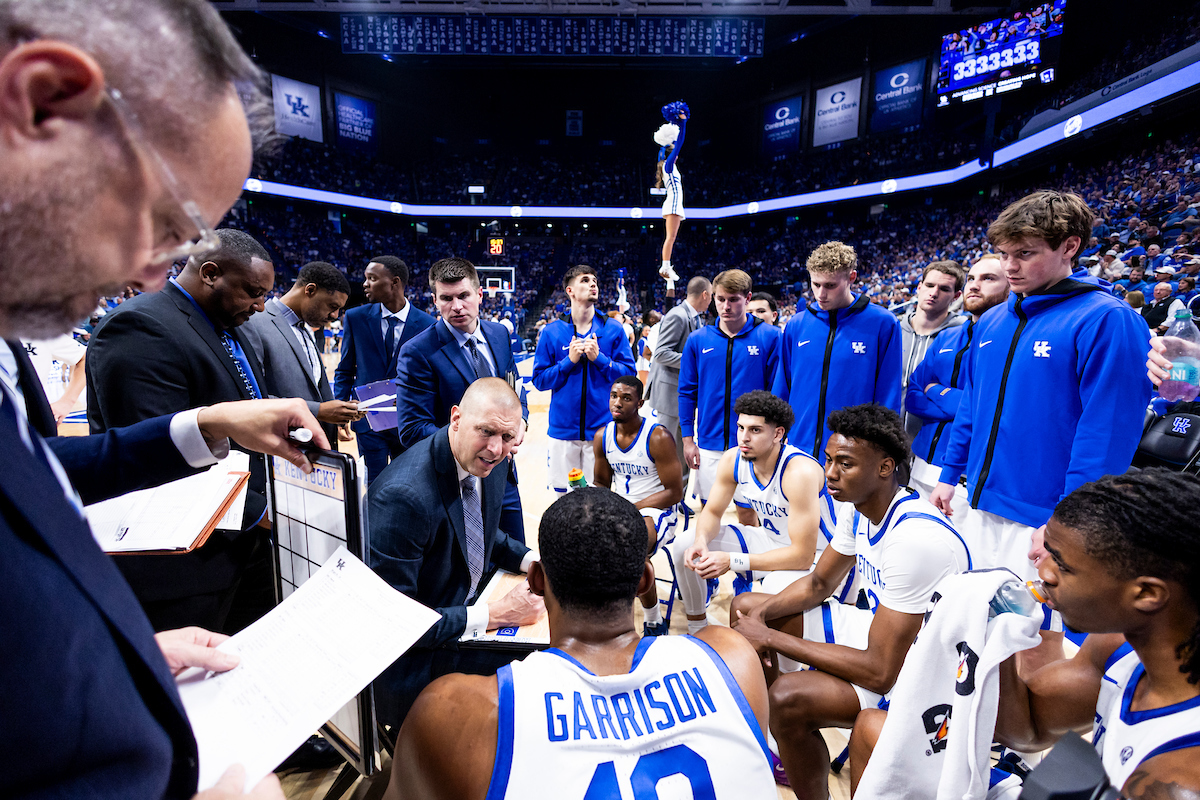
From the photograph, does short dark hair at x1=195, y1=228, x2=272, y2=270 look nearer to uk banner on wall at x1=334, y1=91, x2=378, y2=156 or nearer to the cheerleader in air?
the cheerleader in air

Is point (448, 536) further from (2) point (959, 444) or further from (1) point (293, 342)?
(2) point (959, 444)

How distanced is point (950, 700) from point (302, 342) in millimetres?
3450

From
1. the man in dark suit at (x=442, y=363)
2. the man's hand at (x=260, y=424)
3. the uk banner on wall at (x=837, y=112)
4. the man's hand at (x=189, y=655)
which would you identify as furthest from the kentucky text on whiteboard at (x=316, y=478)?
the uk banner on wall at (x=837, y=112)

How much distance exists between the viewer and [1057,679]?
4.46 feet

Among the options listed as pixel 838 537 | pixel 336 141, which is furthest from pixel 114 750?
pixel 336 141

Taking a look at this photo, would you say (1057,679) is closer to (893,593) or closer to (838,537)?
(893,593)

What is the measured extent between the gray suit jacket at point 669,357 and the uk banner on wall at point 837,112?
20.0 meters

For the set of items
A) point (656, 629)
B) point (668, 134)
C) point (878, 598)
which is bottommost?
point (656, 629)

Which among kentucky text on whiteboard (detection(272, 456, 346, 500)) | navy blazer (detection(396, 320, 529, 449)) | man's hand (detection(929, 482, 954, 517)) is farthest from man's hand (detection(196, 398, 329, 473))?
man's hand (detection(929, 482, 954, 517))

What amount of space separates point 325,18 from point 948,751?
24.0m

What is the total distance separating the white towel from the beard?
5.44ft

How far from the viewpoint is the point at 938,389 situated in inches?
130

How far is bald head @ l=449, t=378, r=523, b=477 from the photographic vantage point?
1.92 meters

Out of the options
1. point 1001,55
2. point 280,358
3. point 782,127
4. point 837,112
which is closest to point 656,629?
point 280,358
